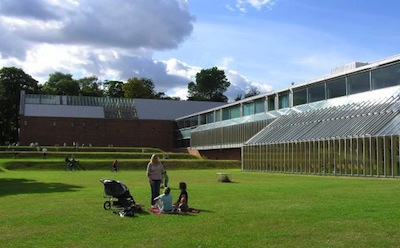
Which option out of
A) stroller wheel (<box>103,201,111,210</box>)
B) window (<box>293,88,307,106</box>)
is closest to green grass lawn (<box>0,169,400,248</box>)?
stroller wheel (<box>103,201,111,210</box>)

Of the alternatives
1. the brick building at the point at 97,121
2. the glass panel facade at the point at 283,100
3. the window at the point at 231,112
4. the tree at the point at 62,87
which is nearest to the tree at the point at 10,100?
the brick building at the point at 97,121

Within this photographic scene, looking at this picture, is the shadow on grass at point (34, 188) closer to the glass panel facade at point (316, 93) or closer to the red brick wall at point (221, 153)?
the glass panel facade at point (316, 93)

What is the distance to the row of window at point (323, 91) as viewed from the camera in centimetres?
3781

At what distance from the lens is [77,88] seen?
114875 mm

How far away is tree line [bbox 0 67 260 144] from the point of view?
96.4 metres

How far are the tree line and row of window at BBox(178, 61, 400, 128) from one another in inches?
1884

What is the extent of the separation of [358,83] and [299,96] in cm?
991

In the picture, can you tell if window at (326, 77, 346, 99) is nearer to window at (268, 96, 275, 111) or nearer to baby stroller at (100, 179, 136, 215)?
window at (268, 96, 275, 111)

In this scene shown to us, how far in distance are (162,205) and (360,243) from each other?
20.6 feet

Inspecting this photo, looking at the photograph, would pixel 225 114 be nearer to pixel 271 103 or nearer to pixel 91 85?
pixel 271 103

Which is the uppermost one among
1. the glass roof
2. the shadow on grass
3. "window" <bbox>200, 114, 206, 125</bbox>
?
"window" <bbox>200, 114, 206, 125</bbox>

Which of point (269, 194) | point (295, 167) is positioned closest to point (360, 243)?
point (269, 194)

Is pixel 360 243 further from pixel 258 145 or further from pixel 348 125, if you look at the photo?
pixel 258 145

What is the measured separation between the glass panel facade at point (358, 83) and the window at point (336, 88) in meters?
0.84
